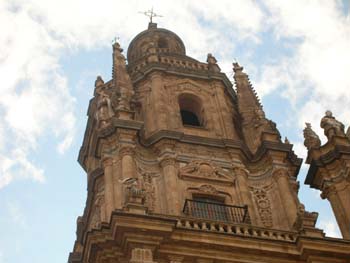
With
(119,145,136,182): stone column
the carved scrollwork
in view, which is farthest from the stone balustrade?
(119,145,136,182): stone column

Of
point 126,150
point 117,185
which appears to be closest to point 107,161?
point 126,150

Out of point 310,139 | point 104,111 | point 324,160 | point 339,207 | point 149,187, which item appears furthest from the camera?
point 310,139

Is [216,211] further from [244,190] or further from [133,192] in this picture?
[133,192]

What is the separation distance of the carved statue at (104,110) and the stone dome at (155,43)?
5.57 m

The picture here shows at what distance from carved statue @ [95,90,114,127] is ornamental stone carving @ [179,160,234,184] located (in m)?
3.45

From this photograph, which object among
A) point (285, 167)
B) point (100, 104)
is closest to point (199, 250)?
point (285, 167)

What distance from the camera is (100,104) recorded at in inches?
1169

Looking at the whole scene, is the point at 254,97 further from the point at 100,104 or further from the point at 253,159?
the point at 100,104

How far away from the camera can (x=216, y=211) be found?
25.6 m

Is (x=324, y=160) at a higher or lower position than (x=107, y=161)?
higher

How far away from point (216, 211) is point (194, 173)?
186 centimetres

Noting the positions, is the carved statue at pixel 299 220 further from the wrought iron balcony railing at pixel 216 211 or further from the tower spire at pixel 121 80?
the tower spire at pixel 121 80

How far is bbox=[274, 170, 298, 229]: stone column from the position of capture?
83.5ft

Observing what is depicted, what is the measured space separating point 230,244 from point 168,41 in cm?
1691
